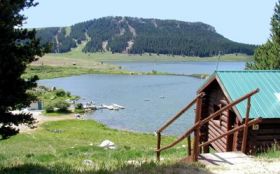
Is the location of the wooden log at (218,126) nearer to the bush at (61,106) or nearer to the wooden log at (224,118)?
the wooden log at (224,118)

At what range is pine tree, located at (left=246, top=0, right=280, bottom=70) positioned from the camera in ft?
187

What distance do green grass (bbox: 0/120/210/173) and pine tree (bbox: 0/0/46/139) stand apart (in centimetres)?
192

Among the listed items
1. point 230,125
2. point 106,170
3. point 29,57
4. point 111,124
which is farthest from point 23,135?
point 106,170

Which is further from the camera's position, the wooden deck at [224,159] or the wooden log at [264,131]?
the wooden log at [264,131]

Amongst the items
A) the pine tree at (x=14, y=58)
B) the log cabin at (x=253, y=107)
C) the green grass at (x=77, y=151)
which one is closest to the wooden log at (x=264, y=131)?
the log cabin at (x=253, y=107)

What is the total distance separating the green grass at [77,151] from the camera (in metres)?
13.2

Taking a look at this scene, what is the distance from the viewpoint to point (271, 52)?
191ft

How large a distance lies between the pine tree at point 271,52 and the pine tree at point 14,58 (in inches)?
1802

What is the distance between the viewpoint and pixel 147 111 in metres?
90.1

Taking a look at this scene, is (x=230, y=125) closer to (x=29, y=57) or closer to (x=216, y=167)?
(x=216, y=167)

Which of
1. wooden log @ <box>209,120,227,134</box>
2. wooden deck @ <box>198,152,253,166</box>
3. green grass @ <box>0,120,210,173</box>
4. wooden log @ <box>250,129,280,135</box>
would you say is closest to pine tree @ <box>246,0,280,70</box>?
green grass @ <box>0,120,210,173</box>

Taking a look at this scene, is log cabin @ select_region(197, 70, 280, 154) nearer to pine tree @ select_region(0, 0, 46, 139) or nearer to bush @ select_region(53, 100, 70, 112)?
pine tree @ select_region(0, 0, 46, 139)

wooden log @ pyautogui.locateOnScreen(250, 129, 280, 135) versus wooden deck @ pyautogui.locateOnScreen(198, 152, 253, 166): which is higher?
wooden deck @ pyautogui.locateOnScreen(198, 152, 253, 166)

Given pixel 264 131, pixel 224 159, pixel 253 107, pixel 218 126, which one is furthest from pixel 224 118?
pixel 224 159
